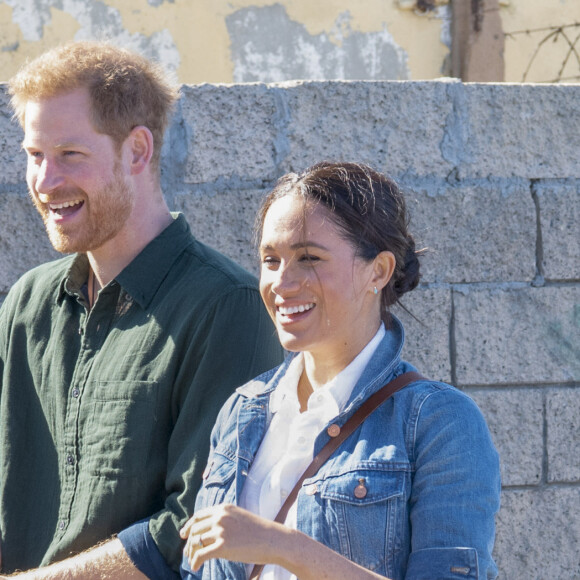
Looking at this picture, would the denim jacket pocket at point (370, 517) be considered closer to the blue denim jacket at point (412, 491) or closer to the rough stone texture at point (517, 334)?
the blue denim jacket at point (412, 491)

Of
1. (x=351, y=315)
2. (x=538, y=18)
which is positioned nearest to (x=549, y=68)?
(x=538, y=18)

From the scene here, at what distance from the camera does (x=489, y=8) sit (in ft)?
18.6

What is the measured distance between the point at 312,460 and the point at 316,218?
484 millimetres

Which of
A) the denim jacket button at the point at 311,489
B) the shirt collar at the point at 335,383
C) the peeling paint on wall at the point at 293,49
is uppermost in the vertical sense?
the peeling paint on wall at the point at 293,49

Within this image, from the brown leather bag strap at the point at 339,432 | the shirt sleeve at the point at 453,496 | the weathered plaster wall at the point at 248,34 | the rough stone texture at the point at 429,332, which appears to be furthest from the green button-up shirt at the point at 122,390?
the weathered plaster wall at the point at 248,34

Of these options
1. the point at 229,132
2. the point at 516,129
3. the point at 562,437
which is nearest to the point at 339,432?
the point at 229,132

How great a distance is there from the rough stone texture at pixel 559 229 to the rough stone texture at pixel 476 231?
0.15ft

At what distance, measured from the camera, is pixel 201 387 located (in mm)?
2189

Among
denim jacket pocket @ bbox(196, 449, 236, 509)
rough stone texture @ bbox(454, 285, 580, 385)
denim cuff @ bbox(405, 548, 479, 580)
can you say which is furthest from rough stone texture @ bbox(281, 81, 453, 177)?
denim cuff @ bbox(405, 548, 479, 580)

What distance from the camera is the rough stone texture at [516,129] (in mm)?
3439

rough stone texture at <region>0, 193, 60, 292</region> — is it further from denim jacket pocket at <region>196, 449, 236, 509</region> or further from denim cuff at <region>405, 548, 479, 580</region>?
denim cuff at <region>405, 548, 479, 580</region>

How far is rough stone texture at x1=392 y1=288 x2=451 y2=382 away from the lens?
11.2ft

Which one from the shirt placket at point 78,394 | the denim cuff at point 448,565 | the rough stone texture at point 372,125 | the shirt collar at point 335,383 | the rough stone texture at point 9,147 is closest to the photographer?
the denim cuff at point 448,565

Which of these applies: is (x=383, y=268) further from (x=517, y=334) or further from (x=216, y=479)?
(x=517, y=334)
